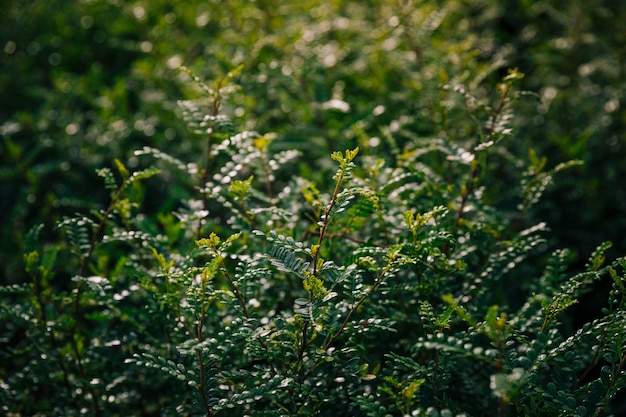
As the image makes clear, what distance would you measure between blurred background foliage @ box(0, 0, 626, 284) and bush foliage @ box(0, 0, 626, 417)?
0.06 feet

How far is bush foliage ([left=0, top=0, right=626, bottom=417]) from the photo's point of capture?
1622mm

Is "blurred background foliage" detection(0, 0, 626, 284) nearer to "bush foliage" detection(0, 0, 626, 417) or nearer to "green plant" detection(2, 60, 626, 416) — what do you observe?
"bush foliage" detection(0, 0, 626, 417)

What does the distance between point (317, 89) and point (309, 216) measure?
1.08 metres

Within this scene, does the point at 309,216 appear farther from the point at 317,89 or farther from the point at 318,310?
the point at 317,89

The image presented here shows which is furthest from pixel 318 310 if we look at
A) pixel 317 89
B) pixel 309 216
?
pixel 317 89

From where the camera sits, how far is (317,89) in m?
2.75

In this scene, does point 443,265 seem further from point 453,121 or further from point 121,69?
point 121,69

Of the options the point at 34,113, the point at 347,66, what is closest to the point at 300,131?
the point at 347,66

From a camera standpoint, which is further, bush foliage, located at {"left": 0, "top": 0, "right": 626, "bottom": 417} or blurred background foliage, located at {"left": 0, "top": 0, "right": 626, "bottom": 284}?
blurred background foliage, located at {"left": 0, "top": 0, "right": 626, "bottom": 284}

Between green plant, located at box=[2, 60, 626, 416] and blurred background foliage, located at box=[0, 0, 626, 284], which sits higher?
blurred background foliage, located at box=[0, 0, 626, 284]

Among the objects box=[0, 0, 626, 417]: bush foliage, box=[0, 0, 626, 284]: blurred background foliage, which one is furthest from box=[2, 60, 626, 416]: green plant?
box=[0, 0, 626, 284]: blurred background foliage

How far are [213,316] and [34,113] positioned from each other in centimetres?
257

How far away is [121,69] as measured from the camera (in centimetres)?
400

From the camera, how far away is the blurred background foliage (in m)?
2.81
